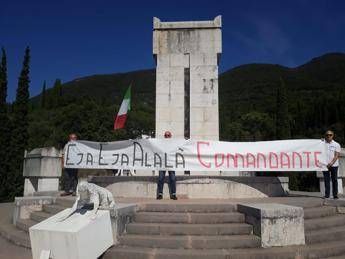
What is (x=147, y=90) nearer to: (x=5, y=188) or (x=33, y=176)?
(x=5, y=188)

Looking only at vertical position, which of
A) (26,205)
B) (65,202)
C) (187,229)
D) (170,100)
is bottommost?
(187,229)

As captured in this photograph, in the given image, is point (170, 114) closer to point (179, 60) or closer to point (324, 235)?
point (179, 60)

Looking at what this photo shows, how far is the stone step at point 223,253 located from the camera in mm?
6273

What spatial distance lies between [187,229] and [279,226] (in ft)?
5.81

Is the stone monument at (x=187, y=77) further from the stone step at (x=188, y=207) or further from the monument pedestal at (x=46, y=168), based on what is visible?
the stone step at (x=188, y=207)

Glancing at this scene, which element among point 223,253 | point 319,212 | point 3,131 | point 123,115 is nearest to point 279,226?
point 223,253

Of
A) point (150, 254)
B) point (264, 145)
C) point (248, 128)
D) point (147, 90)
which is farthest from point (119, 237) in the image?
point (147, 90)

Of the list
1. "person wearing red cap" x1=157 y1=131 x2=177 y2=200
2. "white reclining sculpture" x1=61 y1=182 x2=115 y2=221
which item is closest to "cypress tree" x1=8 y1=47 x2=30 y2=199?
"person wearing red cap" x1=157 y1=131 x2=177 y2=200

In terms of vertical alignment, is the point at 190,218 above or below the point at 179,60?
below

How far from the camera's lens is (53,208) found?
369 inches

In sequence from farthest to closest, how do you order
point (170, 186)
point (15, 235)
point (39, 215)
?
point (170, 186), point (39, 215), point (15, 235)

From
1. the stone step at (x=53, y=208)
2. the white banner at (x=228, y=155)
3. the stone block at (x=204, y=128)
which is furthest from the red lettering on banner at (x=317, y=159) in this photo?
the stone step at (x=53, y=208)

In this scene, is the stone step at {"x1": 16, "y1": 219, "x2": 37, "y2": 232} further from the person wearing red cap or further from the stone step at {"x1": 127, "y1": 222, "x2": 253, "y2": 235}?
the person wearing red cap

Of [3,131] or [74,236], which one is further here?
[3,131]
